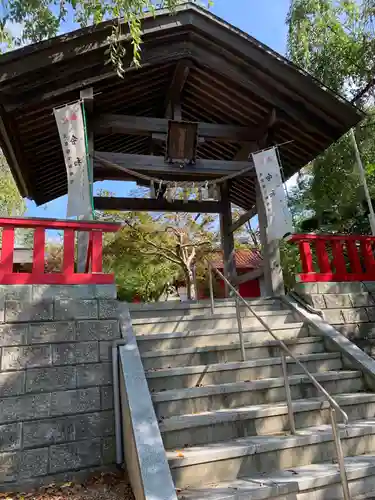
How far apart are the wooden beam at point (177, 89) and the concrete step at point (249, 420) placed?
471 cm

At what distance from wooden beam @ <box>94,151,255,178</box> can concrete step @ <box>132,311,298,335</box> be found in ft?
8.02

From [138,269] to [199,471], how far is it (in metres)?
9.61

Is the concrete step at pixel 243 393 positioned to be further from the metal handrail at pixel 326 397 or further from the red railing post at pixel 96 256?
the red railing post at pixel 96 256

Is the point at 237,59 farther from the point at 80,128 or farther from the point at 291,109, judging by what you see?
the point at 80,128

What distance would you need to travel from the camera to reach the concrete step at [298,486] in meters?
2.26

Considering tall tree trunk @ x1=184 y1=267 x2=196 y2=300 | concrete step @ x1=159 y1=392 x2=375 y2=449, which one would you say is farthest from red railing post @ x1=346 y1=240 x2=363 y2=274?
tall tree trunk @ x1=184 y1=267 x2=196 y2=300

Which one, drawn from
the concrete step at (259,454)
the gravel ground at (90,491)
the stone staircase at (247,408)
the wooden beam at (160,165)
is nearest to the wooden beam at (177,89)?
the wooden beam at (160,165)

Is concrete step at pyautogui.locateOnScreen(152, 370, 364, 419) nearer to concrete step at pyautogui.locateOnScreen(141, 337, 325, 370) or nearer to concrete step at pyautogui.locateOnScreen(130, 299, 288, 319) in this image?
concrete step at pyautogui.locateOnScreen(141, 337, 325, 370)

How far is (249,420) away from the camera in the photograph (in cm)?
298

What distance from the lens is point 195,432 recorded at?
9.30 feet

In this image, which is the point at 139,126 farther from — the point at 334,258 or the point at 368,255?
the point at 368,255

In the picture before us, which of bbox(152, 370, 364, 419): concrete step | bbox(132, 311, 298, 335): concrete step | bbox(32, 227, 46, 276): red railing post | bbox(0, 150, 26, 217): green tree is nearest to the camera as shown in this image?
bbox(152, 370, 364, 419): concrete step

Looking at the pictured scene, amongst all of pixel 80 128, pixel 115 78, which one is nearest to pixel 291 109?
pixel 115 78

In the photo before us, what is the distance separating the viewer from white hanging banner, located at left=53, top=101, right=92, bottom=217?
15.0 ft
